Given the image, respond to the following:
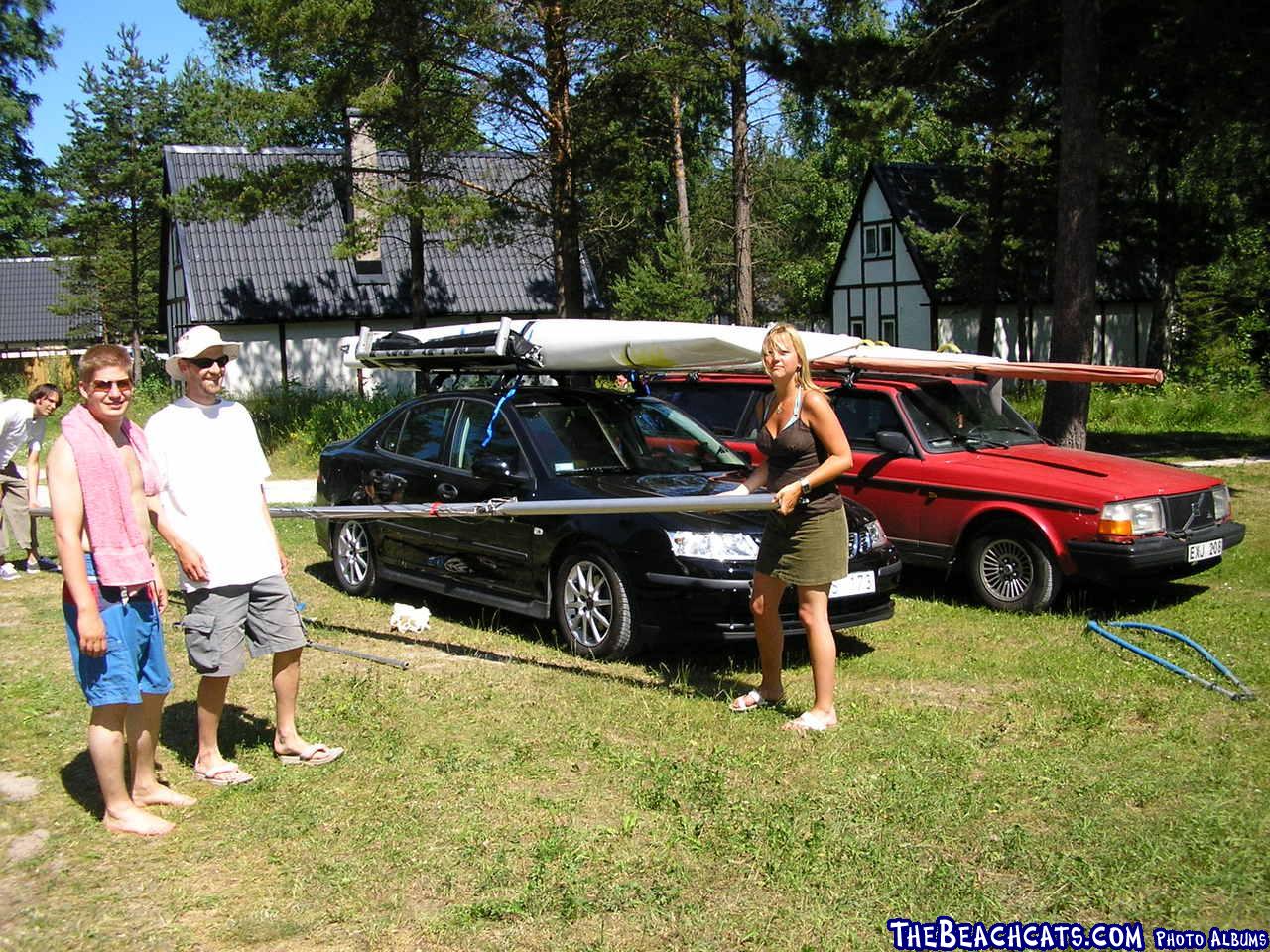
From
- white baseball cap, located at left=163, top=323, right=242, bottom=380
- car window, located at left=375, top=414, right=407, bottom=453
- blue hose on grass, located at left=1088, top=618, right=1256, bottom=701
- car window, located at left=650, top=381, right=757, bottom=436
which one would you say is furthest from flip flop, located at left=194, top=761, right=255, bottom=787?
car window, located at left=650, top=381, right=757, bottom=436

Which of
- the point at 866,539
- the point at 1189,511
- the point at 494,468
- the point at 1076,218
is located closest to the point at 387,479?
the point at 494,468

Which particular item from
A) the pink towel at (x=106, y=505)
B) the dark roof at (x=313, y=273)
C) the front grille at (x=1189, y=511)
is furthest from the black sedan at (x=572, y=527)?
the dark roof at (x=313, y=273)

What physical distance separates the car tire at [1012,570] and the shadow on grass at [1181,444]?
451 inches

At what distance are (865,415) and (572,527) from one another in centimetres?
339

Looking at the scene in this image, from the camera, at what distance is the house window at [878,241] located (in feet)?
126

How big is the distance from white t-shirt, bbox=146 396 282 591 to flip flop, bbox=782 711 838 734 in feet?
8.27

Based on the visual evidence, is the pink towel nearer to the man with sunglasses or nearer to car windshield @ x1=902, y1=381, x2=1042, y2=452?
the man with sunglasses

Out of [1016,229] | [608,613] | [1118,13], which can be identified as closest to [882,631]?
[608,613]

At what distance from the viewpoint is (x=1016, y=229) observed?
88.4ft

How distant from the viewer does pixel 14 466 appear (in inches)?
418

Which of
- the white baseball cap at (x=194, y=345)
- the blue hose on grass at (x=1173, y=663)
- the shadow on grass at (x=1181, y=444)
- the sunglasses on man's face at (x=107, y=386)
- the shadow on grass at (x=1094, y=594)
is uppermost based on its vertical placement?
the white baseball cap at (x=194, y=345)

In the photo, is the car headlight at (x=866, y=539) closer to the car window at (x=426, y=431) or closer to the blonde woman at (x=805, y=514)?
the blonde woman at (x=805, y=514)

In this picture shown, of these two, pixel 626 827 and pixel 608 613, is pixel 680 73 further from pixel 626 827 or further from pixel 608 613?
pixel 626 827

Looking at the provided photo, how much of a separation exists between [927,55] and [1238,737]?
10980mm
